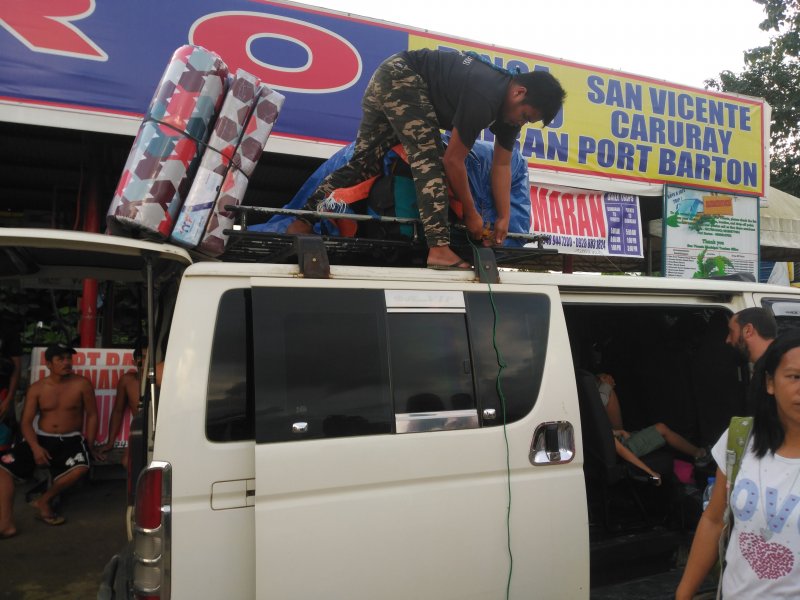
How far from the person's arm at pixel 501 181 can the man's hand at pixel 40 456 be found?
430 cm

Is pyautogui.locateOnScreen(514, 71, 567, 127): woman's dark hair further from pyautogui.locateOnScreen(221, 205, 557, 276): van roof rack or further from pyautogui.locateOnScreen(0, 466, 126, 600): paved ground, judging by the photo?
pyautogui.locateOnScreen(0, 466, 126, 600): paved ground

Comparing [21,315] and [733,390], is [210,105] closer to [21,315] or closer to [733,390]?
[733,390]

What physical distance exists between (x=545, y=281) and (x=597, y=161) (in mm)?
5309

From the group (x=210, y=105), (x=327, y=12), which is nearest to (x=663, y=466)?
(x=210, y=105)

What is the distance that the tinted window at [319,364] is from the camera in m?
2.09

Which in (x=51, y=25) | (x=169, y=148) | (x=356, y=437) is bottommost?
(x=356, y=437)

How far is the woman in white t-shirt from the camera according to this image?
5.61 ft

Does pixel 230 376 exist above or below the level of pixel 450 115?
below

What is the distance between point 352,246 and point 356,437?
0.97 metres

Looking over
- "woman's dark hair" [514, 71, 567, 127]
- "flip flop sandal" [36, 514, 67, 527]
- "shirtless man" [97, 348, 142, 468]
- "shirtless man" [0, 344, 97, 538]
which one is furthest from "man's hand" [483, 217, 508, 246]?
"flip flop sandal" [36, 514, 67, 527]

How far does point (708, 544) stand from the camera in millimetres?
1983

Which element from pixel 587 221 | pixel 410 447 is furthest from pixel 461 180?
pixel 587 221

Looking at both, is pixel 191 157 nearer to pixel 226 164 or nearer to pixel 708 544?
pixel 226 164

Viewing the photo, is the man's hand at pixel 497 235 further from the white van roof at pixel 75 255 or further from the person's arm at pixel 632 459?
the person's arm at pixel 632 459
